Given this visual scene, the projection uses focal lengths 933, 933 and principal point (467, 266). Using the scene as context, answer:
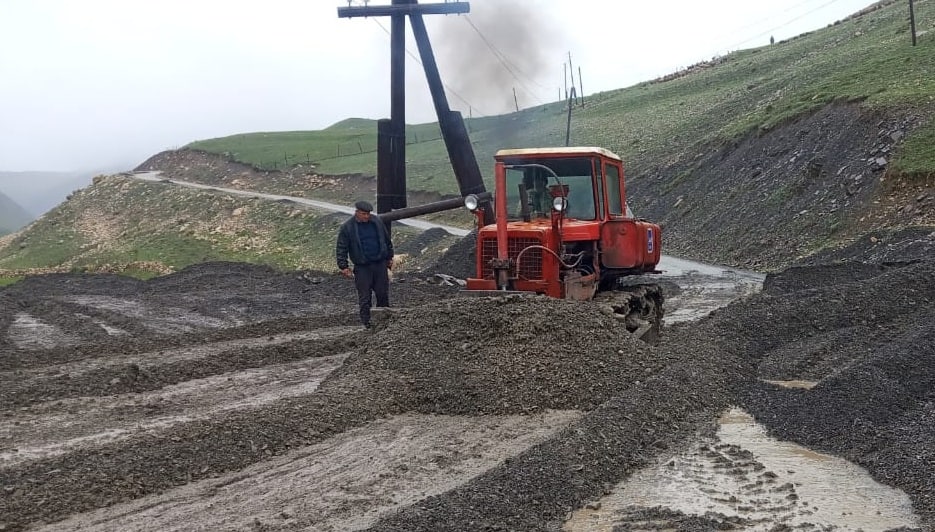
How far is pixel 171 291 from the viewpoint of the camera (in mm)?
22234

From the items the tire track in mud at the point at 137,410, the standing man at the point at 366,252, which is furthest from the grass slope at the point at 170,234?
the tire track in mud at the point at 137,410

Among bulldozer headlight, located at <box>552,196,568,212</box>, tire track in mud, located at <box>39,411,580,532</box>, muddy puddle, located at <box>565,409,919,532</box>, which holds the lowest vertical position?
muddy puddle, located at <box>565,409,919,532</box>

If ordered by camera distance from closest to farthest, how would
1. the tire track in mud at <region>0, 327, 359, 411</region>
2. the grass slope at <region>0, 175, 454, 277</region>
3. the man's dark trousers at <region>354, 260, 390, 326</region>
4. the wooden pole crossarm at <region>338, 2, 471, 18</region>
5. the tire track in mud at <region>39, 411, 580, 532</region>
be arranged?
1. the tire track in mud at <region>39, 411, 580, 532</region>
2. the tire track in mud at <region>0, 327, 359, 411</region>
3. the man's dark trousers at <region>354, 260, 390, 326</region>
4. the wooden pole crossarm at <region>338, 2, 471, 18</region>
5. the grass slope at <region>0, 175, 454, 277</region>

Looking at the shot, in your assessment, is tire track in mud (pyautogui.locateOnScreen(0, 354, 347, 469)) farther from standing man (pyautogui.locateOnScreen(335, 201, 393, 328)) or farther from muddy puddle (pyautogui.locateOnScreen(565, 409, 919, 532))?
muddy puddle (pyautogui.locateOnScreen(565, 409, 919, 532))

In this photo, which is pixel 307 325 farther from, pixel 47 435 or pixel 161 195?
pixel 161 195

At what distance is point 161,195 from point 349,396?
47.5 meters

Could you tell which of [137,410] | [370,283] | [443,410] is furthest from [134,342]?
[443,410]

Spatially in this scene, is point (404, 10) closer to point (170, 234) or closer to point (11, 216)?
point (170, 234)

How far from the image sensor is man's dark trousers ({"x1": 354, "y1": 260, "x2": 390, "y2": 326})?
42.1ft

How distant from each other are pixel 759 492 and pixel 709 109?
46949 mm

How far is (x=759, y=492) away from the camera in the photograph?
7.15 meters

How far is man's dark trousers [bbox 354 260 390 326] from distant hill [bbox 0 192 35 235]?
9539 centimetres

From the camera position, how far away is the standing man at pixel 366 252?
1257cm

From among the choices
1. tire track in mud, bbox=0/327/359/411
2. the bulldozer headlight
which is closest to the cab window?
the bulldozer headlight
